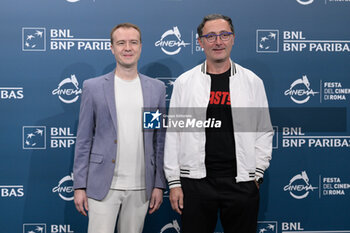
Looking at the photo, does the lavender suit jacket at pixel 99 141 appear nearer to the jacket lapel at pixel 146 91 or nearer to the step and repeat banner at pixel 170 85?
the jacket lapel at pixel 146 91

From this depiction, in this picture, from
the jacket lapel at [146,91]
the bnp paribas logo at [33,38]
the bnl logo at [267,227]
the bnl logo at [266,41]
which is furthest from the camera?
the bnl logo at [267,227]

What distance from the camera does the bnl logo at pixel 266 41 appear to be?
10.6ft

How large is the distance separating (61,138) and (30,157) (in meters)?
0.30

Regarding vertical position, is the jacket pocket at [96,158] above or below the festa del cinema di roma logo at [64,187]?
above

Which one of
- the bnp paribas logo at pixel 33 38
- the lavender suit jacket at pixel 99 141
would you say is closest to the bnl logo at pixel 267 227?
the lavender suit jacket at pixel 99 141

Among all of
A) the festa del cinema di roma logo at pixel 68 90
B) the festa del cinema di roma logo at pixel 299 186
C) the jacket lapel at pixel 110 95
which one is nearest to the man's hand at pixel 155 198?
the jacket lapel at pixel 110 95

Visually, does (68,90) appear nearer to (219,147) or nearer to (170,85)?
(170,85)

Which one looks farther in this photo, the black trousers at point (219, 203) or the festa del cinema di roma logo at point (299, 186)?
the festa del cinema di roma logo at point (299, 186)

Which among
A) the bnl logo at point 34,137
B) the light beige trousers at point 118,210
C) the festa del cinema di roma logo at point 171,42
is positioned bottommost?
the light beige trousers at point 118,210

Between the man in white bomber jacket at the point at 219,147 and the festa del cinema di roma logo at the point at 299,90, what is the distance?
33.1 inches

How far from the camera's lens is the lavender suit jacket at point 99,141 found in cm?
242

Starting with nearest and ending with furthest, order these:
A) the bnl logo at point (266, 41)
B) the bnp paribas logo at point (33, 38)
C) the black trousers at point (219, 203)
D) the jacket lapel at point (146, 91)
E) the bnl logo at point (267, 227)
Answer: the black trousers at point (219, 203)
the jacket lapel at point (146, 91)
the bnp paribas logo at point (33, 38)
the bnl logo at point (266, 41)
the bnl logo at point (267, 227)

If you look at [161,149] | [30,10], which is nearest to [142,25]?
[30,10]

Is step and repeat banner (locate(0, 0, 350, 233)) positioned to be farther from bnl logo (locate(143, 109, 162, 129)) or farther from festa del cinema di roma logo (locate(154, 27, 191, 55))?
bnl logo (locate(143, 109, 162, 129))
